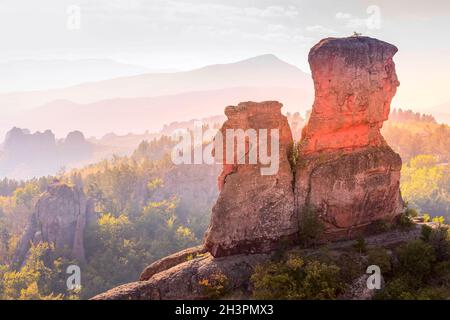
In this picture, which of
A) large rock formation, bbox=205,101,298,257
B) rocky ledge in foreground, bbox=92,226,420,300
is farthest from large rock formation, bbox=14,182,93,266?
large rock formation, bbox=205,101,298,257

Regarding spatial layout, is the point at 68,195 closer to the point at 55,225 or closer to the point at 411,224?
the point at 55,225

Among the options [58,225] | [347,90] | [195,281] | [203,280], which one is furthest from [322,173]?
[58,225]

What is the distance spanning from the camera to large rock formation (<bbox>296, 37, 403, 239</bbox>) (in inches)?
1206

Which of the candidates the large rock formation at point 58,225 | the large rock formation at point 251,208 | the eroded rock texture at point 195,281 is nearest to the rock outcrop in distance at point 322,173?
the large rock formation at point 251,208

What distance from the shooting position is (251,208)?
3016 centimetres

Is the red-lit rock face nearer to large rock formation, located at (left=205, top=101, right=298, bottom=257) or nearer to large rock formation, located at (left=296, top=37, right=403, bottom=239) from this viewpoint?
large rock formation, located at (left=296, top=37, right=403, bottom=239)

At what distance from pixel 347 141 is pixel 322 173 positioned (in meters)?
2.94

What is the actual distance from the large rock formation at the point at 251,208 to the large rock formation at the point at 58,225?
50.3 meters

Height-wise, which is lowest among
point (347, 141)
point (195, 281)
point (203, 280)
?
point (195, 281)

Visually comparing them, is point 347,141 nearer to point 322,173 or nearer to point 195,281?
point 322,173
